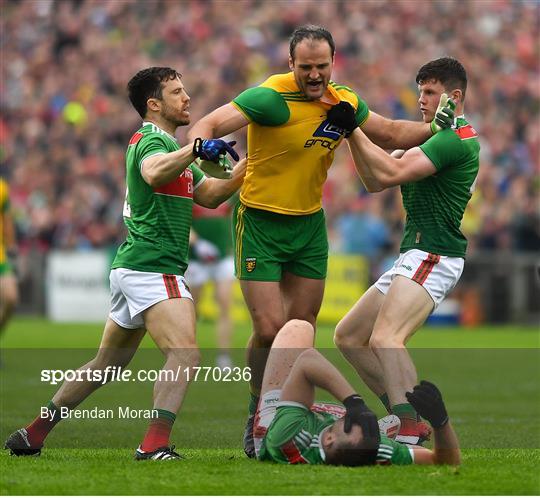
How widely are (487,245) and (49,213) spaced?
317 inches

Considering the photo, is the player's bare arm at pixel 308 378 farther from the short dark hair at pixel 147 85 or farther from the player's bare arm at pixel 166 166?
the short dark hair at pixel 147 85

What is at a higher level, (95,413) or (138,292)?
(138,292)

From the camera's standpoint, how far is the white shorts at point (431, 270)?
9.08 m

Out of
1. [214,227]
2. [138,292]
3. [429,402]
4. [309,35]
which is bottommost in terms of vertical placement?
[429,402]

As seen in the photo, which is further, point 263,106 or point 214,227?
point 214,227

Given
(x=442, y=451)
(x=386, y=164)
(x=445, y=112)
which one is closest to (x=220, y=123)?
(x=386, y=164)

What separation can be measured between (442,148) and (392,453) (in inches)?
81.3

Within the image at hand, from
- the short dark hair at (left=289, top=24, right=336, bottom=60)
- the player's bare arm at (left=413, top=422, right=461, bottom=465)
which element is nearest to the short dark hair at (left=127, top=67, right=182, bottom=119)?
the short dark hair at (left=289, top=24, right=336, bottom=60)

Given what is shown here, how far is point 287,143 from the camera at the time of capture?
885 centimetres

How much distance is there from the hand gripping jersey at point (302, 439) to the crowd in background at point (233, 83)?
597 inches

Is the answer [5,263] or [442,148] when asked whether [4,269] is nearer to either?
[5,263]

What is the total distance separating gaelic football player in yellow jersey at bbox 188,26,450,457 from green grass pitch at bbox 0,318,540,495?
0.97 meters

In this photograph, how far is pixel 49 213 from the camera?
1006 inches

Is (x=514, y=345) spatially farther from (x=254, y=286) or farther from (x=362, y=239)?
(x=254, y=286)
